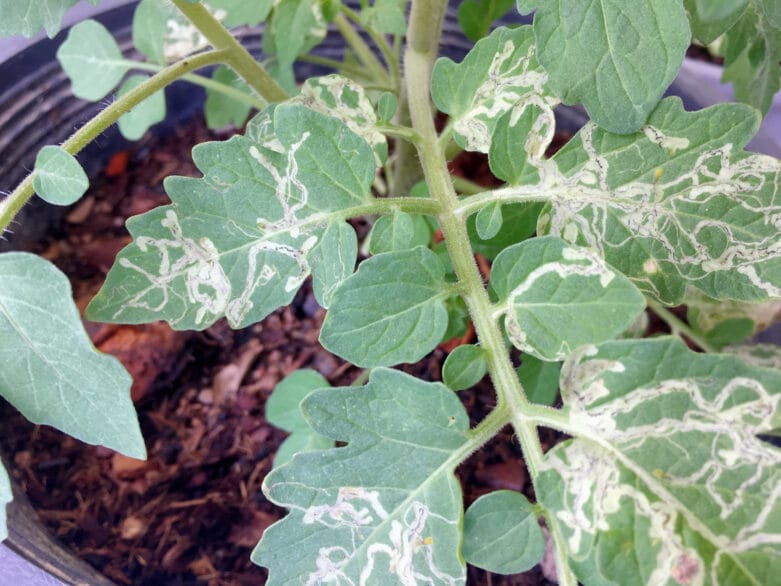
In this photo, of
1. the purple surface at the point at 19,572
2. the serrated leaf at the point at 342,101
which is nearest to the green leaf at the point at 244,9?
the serrated leaf at the point at 342,101

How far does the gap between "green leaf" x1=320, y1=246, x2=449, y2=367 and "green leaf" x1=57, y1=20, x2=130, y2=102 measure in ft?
1.91

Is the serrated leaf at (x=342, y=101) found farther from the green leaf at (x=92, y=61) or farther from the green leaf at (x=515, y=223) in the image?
the green leaf at (x=92, y=61)

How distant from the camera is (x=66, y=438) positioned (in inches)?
35.5

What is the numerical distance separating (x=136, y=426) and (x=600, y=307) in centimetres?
34

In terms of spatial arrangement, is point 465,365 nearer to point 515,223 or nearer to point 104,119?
point 515,223

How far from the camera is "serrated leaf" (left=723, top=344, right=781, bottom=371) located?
84cm

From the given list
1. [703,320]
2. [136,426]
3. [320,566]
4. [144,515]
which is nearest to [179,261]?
[136,426]

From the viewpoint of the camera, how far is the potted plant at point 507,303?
1.39ft

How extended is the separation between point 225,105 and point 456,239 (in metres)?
0.59

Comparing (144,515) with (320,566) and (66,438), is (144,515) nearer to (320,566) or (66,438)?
(66,438)

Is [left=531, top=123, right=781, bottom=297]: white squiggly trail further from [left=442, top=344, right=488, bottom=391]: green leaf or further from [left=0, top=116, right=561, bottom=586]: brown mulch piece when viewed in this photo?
[left=0, top=116, right=561, bottom=586]: brown mulch piece

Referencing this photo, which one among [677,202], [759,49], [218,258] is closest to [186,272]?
[218,258]

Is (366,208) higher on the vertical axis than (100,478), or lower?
higher

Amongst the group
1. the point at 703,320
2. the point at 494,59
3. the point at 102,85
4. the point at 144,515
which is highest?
the point at 102,85
